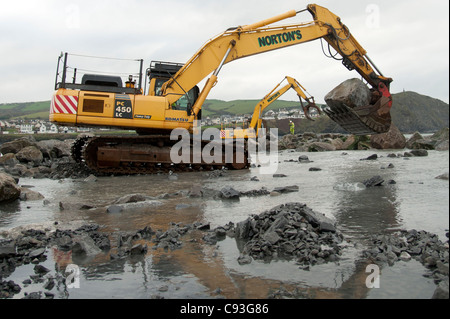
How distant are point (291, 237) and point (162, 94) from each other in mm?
10299

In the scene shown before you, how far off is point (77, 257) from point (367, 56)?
11954mm

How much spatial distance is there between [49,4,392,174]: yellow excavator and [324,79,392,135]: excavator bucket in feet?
3.92

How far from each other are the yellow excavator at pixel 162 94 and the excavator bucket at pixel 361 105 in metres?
1.19

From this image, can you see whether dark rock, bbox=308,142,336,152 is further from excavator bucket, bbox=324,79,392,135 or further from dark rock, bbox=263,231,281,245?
dark rock, bbox=263,231,281,245

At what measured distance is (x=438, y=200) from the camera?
6512 millimetres

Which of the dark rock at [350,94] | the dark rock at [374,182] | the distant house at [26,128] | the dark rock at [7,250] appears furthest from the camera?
the distant house at [26,128]

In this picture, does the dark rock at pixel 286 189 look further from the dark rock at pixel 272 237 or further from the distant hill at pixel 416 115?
the distant hill at pixel 416 115

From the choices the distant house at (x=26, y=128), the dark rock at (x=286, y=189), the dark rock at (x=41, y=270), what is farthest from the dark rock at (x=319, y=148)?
the distant house at (x=26, y=128)

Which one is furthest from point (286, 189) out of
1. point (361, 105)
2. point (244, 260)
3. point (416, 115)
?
point (416, 115)

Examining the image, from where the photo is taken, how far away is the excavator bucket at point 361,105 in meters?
11.3

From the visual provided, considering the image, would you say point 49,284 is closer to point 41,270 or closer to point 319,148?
point 41,270

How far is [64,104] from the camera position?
12.5m
